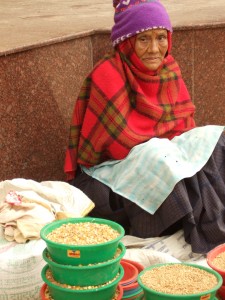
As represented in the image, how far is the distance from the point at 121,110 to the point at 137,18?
549 mm

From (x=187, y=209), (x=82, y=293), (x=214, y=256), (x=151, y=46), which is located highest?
(x=151, y=46)

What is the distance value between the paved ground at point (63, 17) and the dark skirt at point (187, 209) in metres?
1.07

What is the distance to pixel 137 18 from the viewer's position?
4273 mm

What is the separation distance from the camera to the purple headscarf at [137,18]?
4270 millimetres

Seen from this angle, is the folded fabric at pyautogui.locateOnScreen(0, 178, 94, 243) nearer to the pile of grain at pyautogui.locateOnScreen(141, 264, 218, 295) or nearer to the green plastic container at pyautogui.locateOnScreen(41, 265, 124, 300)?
the green plastic container at pyautogui.locateOnScreen(41, 265, 124, 300)

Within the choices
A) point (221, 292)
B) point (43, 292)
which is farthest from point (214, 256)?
point (43, 292)

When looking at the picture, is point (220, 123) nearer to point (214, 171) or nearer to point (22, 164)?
point (214, 171)

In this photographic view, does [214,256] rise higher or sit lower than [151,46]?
lower

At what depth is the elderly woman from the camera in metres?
4.06

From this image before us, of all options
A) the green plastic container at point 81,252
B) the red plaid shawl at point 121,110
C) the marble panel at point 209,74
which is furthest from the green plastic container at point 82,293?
the marble panel at point 209,74

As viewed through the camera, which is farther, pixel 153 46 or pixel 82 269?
pixel 153 46

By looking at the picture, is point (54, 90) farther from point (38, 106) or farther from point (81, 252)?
point (81, 252)

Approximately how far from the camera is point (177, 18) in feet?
19.2

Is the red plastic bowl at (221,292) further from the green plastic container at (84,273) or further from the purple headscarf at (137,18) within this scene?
the purple headscarf at (137,18)
